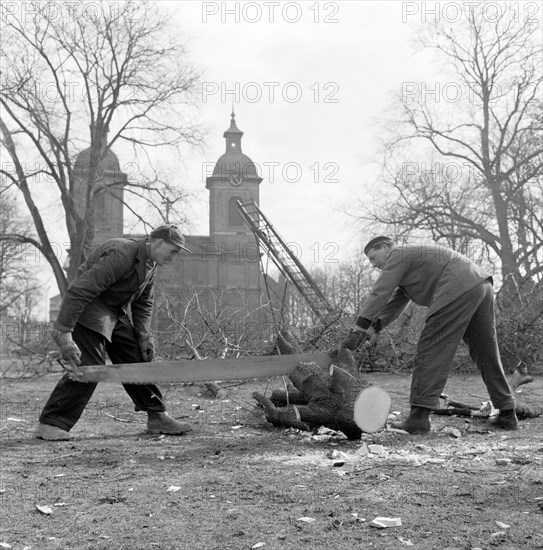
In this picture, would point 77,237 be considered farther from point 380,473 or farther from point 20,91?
point 380,473

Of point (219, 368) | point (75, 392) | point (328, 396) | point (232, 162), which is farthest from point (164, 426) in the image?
point (232, 162)

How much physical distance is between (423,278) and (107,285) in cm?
259

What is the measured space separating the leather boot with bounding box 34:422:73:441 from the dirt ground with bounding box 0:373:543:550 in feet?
0.32

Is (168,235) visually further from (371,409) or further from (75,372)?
(371,409)

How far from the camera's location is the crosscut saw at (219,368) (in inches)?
217

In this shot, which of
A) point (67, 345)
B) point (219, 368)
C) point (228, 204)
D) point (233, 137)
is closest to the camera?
point (67, 345)

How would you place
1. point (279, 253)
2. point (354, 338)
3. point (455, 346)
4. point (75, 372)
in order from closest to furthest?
1. point (75, 372)
2. point (354, 338)
3. point (455, 346)
4. point (279, 253)

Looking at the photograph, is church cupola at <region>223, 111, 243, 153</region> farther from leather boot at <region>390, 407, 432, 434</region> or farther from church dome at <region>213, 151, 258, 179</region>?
leather boot at <region>390, 407, 432, 434</region>

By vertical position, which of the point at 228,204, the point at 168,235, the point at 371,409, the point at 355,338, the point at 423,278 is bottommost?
the point at 371,409

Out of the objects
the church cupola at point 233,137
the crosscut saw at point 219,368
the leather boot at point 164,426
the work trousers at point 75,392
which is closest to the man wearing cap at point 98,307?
the work trousers at point 75,392

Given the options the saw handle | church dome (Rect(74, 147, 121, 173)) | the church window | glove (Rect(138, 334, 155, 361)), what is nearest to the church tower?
the church window

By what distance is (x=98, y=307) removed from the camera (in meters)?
5.37

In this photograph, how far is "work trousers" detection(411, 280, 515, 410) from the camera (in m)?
5.54

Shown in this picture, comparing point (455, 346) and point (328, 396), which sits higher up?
point (455, 346)
